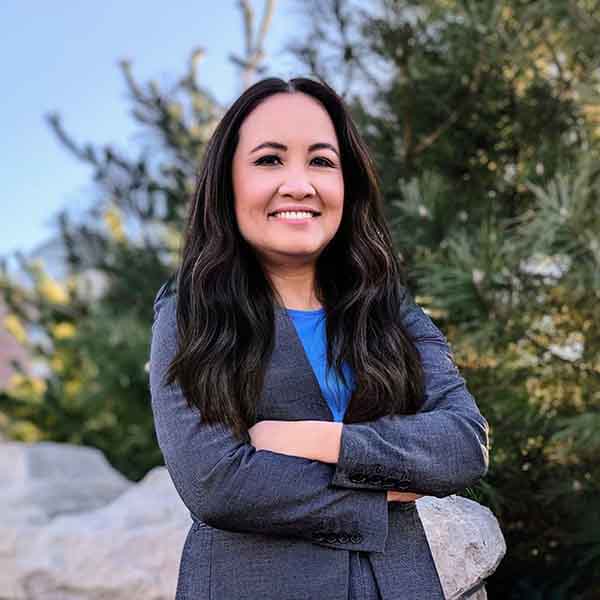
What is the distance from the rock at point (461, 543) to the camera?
4.65ft

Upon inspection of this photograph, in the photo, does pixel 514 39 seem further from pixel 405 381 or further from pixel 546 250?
pixel 405 381

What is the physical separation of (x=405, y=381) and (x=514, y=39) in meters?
1.89

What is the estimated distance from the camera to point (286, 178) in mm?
1236

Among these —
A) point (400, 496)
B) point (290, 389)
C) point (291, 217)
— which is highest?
point (291, 217)

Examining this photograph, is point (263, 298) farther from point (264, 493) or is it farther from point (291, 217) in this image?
point (264, 493)

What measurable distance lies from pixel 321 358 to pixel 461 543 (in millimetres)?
427

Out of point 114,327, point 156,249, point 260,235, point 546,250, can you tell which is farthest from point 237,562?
point 156,249

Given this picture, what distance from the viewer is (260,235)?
126 centimetres

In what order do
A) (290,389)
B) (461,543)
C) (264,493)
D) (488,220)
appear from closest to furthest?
(264,493), (290,389), (461,543), (488,220)

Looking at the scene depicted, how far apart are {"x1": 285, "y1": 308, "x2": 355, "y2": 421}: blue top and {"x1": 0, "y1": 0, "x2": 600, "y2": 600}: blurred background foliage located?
43 centimetres

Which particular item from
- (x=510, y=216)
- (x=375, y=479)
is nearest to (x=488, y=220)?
(x=510, y=216)

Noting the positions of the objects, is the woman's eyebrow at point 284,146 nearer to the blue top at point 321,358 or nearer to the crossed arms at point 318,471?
the blue top at point 321,358

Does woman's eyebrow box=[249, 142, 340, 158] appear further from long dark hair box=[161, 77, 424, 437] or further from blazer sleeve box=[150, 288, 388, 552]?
blazer sleeve box=[150, 288, 388, 552]

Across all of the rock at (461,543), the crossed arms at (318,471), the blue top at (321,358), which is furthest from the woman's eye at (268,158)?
the rock at (461,543)
